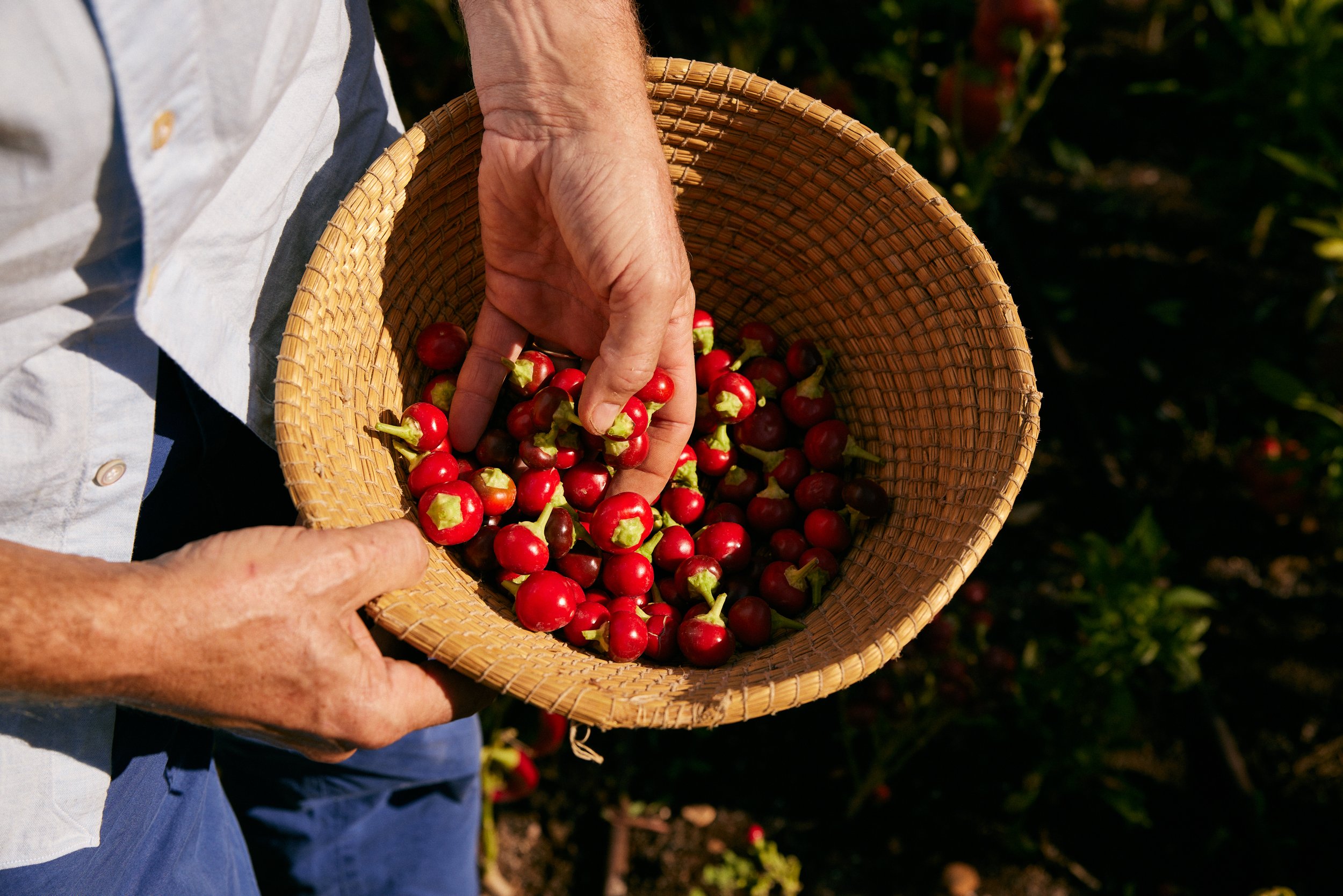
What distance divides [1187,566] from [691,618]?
2.30 meters

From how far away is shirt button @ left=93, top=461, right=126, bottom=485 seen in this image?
147 centimetres

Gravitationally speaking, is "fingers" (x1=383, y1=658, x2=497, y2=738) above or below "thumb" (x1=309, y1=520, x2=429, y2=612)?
below

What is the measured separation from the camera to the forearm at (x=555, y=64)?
1770 millimetres

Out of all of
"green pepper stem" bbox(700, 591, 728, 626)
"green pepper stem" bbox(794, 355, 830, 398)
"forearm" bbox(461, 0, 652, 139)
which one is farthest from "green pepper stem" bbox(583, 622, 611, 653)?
"forearm" bbox(461, 0, 652, 139)

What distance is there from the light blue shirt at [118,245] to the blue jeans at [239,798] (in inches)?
4.8

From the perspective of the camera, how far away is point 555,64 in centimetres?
178

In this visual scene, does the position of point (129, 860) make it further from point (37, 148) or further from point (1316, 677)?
point (1316, 677)

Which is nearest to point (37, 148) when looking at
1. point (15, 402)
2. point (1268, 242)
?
point (15, 402)

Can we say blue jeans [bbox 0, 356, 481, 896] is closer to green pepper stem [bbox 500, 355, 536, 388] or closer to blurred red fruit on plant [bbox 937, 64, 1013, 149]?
green pepper stem [bbox 500, 355, 536, 388]

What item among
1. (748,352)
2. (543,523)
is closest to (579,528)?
(543,523)

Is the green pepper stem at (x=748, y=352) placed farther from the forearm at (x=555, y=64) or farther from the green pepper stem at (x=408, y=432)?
the green pepper stem at (x=408, y=432)

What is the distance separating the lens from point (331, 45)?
67.1 inches

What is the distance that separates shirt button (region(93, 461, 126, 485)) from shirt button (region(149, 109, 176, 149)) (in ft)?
1.83

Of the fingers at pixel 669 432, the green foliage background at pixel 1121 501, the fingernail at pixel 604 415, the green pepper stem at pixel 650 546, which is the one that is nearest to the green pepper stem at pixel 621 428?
the fingernail at pixel 604 415
